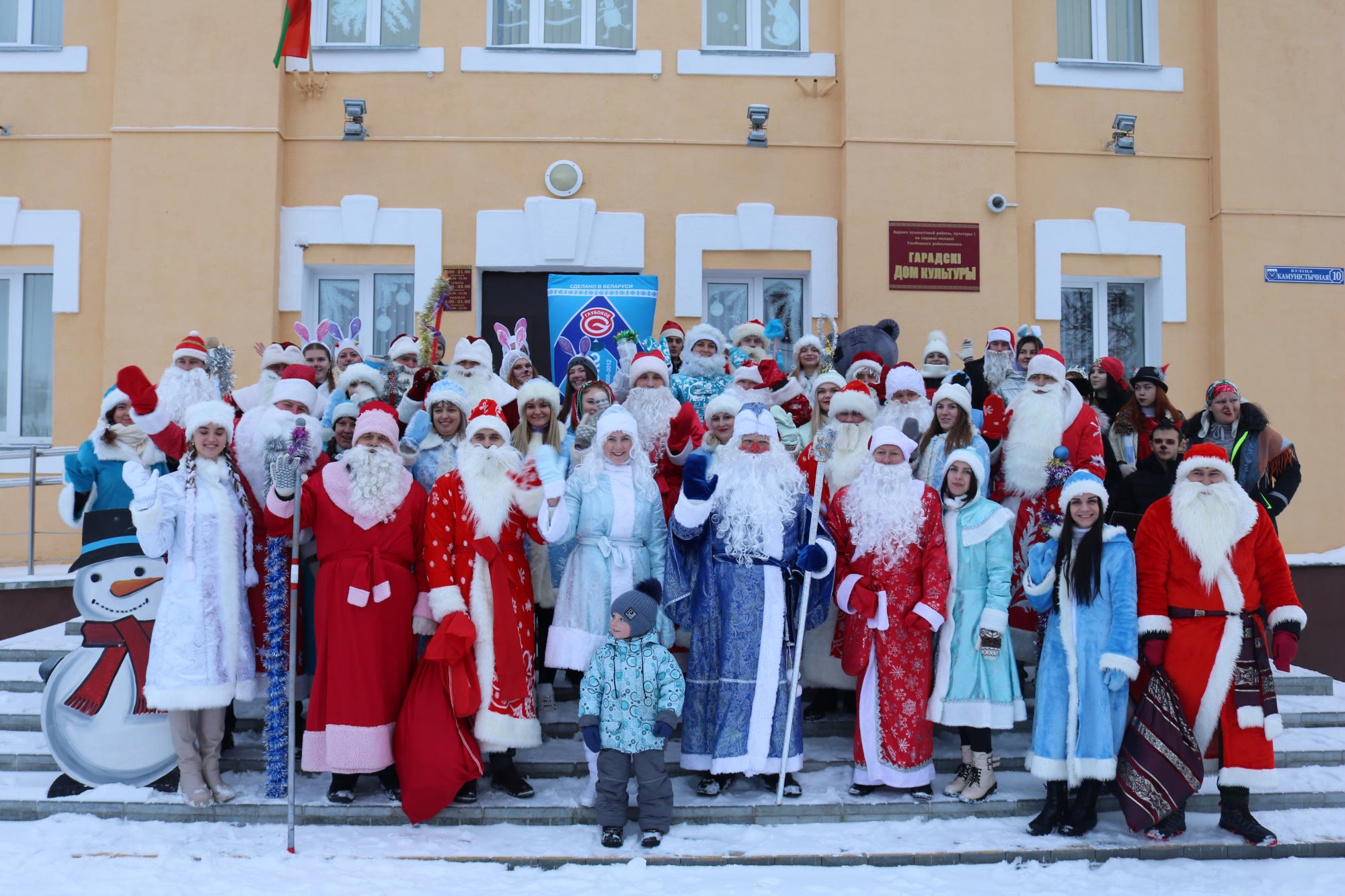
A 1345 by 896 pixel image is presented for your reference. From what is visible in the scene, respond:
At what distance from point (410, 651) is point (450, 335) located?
Answer: 4184mm

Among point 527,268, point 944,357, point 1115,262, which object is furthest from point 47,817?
point 1115,262

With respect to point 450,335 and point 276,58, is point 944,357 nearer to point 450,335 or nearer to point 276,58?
point 450,335

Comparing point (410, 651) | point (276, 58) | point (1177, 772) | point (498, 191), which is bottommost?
point (1177, 772)

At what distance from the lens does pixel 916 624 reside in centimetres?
503

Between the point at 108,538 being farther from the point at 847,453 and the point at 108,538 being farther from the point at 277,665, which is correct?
the point at 847,453

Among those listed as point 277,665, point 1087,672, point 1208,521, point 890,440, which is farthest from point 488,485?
point 1208,521

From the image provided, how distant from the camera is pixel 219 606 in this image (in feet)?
16.3

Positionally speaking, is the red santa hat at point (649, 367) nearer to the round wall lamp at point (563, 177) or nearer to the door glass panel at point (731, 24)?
the round wall lamp at point (563, 177)

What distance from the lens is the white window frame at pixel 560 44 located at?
8797 mm

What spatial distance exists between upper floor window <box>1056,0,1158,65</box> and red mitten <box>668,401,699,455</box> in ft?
18.7

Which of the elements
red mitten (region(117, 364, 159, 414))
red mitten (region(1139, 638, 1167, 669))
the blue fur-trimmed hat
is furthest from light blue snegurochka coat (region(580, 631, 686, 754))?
red mitten (region(117, 364, 159, 414))

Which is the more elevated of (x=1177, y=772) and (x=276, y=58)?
(x=276, y=58)

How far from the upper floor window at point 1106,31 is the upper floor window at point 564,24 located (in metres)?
3.89

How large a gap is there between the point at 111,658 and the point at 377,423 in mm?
1791
